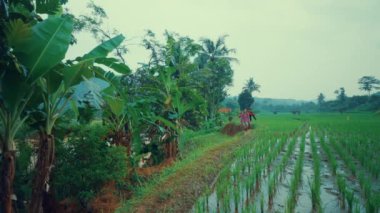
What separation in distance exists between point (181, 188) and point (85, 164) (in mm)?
1656

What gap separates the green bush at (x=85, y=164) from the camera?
154 inches

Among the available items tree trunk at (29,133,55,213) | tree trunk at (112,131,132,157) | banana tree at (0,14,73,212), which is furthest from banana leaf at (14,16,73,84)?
tree trunk at (112,131,132,157)

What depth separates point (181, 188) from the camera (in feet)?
16.0

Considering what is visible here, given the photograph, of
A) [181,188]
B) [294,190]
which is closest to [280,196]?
[294,190]

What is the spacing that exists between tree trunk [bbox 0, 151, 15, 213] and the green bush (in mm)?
1003

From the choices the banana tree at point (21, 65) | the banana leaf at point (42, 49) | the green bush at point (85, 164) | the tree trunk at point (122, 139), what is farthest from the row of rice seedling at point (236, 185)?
the banana leaf at point (42, 49)

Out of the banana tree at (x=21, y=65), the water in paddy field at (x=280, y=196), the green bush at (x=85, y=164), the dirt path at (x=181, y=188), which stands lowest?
the water in paddy field at (x=280, y=196)

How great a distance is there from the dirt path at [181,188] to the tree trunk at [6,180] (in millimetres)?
1517

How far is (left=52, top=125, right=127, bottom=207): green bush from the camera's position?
3924 mm

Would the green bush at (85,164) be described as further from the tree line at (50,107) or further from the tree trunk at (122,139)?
the tree trunk at (122,139)

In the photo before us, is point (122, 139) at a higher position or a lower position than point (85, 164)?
higher

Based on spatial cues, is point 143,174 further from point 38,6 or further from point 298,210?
point 38,6

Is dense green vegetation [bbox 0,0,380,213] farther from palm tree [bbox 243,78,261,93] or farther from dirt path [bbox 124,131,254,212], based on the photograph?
palm tree [bbox 243,78,261,93]

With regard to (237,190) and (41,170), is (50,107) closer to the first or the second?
(41,170)
